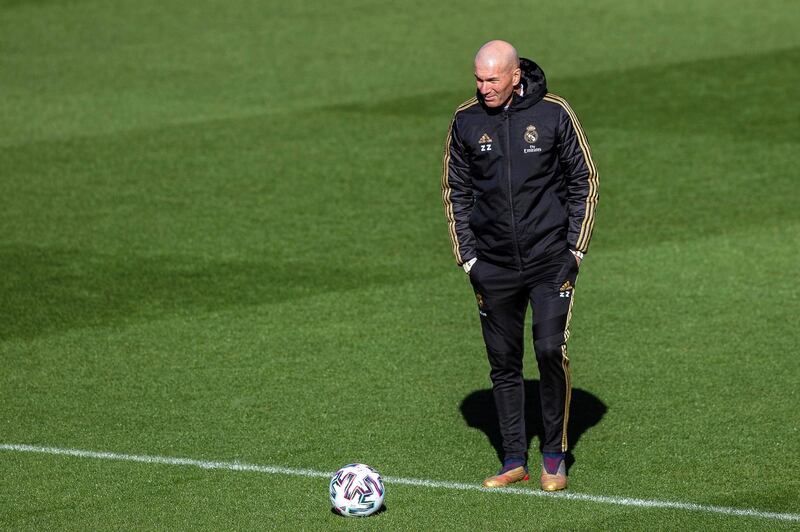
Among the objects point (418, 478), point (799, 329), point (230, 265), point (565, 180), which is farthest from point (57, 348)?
point (799, 329)

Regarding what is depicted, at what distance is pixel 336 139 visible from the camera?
64.0ft

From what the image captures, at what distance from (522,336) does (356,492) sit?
144 cm

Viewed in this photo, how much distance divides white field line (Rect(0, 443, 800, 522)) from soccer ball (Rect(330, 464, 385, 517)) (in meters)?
0.58

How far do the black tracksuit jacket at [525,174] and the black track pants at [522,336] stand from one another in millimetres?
103

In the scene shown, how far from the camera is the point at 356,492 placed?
8.23m

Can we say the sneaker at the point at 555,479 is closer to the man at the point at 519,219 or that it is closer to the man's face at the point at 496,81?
the man at the point at 519,219

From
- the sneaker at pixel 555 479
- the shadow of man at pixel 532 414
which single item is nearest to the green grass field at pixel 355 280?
the shadow of man at pixel 532 414

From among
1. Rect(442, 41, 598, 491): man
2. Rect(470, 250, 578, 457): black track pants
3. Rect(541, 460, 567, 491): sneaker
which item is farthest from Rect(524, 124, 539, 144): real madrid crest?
Rect(541, 460, 567, 491): sneaker

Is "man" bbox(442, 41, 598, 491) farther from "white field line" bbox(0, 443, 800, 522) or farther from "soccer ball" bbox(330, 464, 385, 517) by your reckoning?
"soccer ball" bbox(330, 464, 385, 517)

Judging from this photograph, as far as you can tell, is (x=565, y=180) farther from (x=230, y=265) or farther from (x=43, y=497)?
(x=230, y=265)

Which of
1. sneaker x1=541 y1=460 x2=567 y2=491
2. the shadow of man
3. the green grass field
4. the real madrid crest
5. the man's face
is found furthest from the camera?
the shadow of man

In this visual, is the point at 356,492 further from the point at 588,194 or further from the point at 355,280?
the point at 355,280

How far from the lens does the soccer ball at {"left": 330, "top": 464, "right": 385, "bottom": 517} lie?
8227mm

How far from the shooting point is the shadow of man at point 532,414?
9719 millimetres
